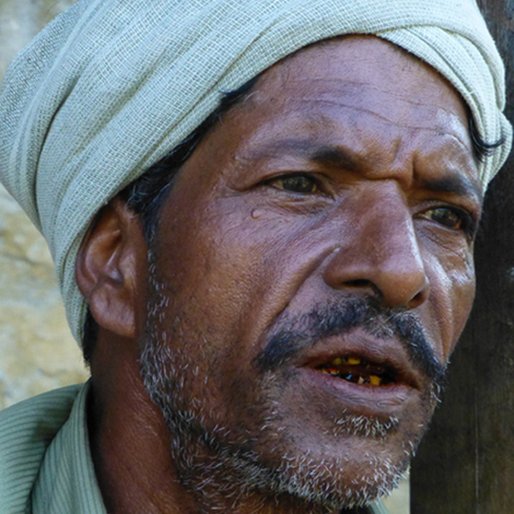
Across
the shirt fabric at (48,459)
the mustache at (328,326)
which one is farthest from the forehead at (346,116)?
the shirt fabric at (48,459)

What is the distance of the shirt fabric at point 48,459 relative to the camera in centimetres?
261

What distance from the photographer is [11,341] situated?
125 inches

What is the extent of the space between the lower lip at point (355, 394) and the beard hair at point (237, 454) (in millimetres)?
15

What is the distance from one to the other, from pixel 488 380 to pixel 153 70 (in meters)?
0.90

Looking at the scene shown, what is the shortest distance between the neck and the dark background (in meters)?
0.37

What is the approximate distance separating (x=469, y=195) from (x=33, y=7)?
1.12m

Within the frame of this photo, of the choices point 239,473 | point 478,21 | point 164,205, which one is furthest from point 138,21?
point 239,473

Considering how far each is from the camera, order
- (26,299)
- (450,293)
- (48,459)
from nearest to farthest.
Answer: (450,293)
(48,459)
(26,299)

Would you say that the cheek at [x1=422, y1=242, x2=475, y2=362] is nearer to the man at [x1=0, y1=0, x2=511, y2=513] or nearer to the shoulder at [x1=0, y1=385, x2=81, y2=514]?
the man at [x1=0, y1=0, x2=511, y2=513]

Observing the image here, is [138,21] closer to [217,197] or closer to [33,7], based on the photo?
[217,197]

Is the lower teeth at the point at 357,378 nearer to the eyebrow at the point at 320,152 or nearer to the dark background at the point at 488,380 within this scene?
the eyebrow at the point at 320,152

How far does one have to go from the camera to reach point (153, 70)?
258cm

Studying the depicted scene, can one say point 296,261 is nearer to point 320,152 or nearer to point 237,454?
point 320,152

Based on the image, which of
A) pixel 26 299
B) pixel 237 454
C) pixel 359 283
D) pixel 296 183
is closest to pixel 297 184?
Answer: pixel 296 183
